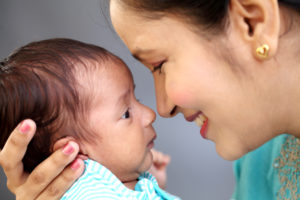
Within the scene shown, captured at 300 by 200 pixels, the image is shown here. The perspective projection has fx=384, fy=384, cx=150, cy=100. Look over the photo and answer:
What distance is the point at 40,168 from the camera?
90cm

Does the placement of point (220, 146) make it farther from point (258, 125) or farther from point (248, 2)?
point (248, 2)

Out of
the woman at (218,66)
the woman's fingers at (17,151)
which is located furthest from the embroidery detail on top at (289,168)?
the woman's fingers at (17,151)

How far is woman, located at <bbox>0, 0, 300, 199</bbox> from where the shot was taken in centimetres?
75

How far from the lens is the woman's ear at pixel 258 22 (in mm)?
713

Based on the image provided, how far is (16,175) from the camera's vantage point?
3.09ft

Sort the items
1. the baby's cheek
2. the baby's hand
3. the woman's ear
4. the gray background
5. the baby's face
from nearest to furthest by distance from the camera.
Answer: the woman's ear, the baby's cheek, the baby's face, the baby's hand, the gray background

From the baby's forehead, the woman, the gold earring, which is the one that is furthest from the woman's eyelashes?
the gold earring

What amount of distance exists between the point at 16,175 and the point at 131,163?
283 mm

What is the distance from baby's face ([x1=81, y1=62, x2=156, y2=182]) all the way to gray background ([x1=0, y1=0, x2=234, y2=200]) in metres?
0.76

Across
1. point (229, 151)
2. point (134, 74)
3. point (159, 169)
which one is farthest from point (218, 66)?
point (134, 74)

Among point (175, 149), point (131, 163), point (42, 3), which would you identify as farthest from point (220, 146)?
point (42, 3)

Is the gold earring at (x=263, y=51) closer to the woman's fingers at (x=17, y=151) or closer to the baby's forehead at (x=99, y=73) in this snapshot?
the baby's forehead at (x=99, y=73)

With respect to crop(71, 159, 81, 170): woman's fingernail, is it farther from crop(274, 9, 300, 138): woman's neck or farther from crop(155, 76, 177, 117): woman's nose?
crop(274, 9, 300, 138): woman's neck

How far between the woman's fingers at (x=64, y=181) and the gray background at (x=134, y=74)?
0.87 metres
